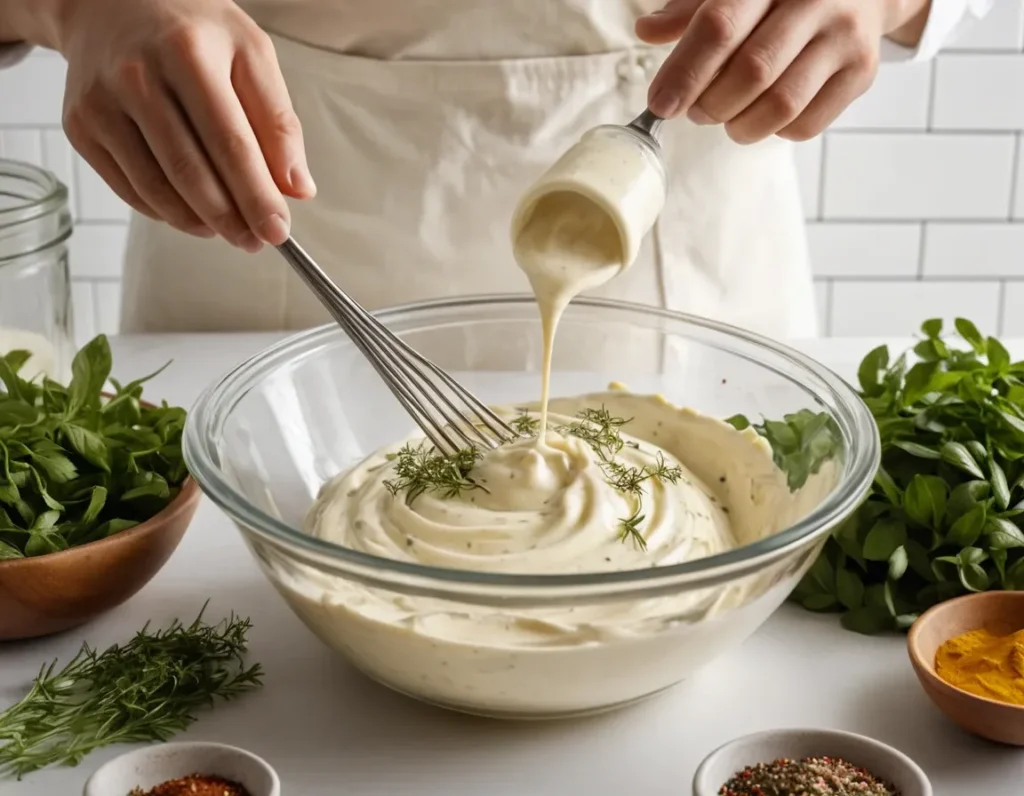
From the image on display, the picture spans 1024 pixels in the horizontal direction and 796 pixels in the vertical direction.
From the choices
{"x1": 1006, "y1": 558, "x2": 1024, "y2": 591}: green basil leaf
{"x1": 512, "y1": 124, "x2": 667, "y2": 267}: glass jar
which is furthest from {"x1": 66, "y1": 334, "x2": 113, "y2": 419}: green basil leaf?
{"x1": 1006, "y1": 558, "x2": 1024, "y2": 591}: green basil leaf

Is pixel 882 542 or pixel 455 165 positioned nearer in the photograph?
pixel 882 542

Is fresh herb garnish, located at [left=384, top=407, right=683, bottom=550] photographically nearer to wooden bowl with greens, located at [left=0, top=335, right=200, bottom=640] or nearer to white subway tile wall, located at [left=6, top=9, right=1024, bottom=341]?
wooden bowl with greens, located at [left=0, top=335, right=200, bottom=640]

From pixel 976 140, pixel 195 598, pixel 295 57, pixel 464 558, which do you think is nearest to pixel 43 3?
pixel 295 57

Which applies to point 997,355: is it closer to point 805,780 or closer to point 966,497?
point 966,497

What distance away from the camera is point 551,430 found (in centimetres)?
121

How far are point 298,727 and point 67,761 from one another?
0.56 ft

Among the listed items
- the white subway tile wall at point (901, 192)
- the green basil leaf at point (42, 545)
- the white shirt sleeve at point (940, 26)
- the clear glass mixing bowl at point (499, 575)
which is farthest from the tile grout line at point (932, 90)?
the green basil leaf at point (42, 545)

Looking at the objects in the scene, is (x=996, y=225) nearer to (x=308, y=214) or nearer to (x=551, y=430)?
(x=308, y=214)

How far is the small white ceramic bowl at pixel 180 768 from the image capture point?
87 cm

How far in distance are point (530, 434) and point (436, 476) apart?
0.43 ft

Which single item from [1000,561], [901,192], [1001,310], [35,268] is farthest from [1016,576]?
[1001,310]

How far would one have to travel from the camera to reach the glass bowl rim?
→ 0.87 meters

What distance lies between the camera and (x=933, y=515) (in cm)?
114

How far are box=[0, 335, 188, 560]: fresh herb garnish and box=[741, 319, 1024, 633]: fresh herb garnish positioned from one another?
0.60 metres
